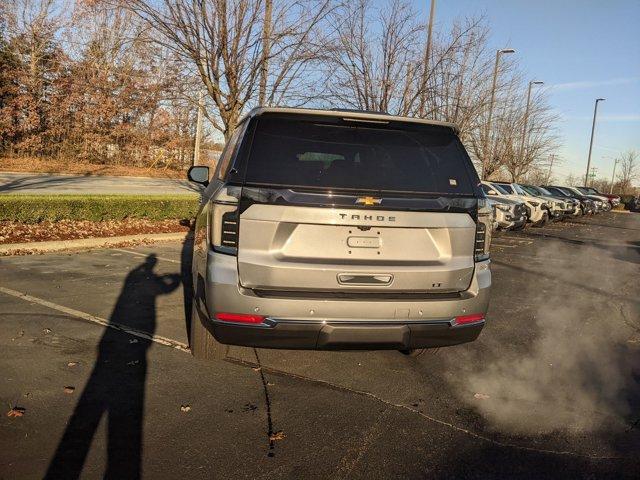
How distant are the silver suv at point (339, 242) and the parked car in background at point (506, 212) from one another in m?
13.6

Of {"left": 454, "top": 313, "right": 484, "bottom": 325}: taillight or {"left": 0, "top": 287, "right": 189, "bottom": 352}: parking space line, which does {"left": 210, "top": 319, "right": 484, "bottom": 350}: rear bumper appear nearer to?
{"left": 454, "top": 313, "right": 484, "bottom": 325}: taillight

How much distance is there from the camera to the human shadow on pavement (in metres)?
2.79

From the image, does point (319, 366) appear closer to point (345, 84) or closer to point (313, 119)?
point (313, 119)

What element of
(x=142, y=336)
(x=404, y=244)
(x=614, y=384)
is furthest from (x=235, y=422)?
(x=614, y=384)

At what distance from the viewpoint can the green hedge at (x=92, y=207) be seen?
970cm

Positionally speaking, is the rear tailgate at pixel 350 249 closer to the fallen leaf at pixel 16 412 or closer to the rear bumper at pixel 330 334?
the rear bumper at pixel 330 334

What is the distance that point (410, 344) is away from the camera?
11.5ft

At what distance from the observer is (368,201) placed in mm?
3326

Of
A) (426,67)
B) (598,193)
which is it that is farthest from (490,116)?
(598,193)

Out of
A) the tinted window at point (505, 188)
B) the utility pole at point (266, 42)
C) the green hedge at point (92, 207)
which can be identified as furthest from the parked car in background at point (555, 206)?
the green hedge at point (92, 207)

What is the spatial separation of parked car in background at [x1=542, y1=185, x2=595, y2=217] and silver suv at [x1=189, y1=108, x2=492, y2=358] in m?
27.1

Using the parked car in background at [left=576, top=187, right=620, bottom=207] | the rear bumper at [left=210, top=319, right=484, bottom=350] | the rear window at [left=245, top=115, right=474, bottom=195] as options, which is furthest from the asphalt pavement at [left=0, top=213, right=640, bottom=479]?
the parked car in background at [left=576, top=187, right=620, bottom=207]

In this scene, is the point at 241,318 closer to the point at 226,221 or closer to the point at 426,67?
the point at 226,221

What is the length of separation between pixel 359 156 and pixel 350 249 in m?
0.78
